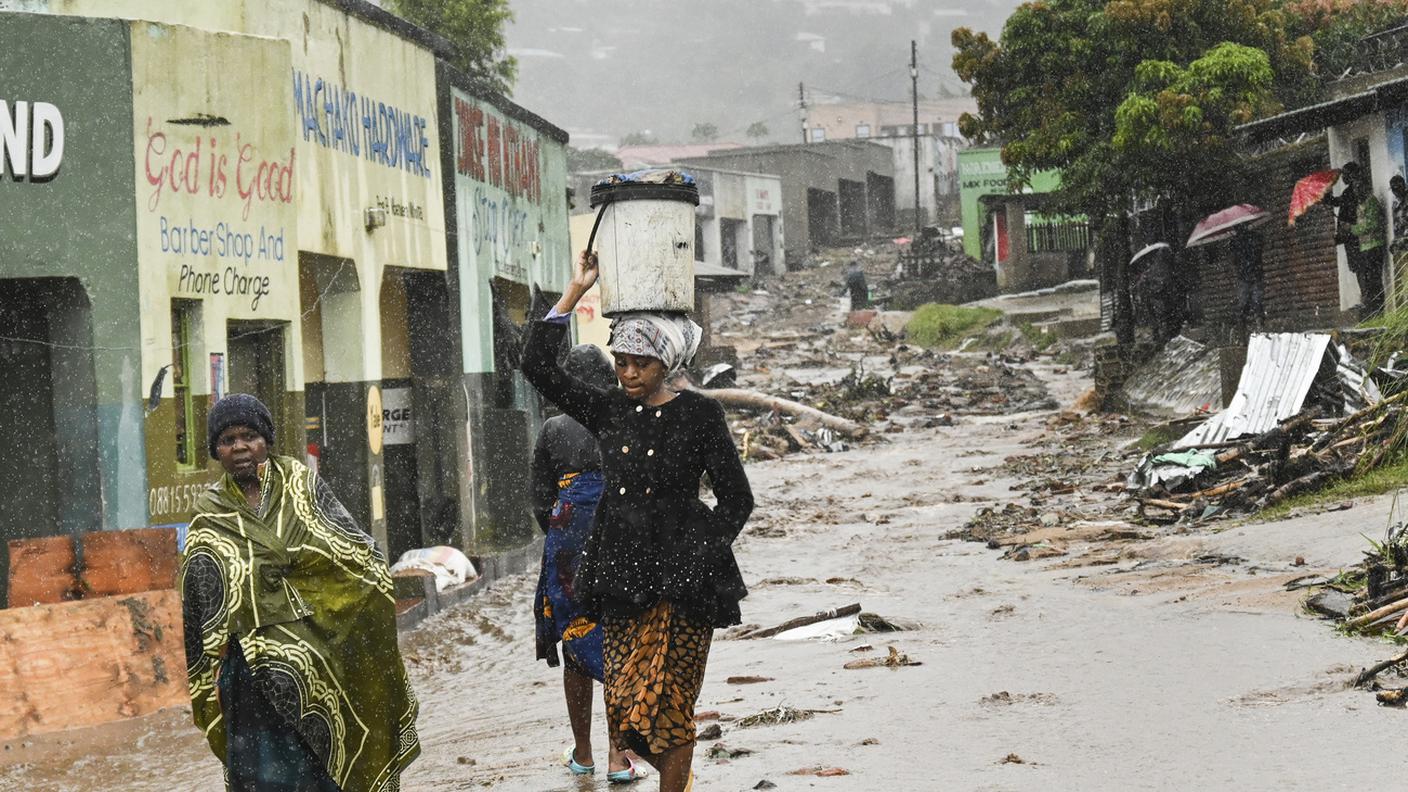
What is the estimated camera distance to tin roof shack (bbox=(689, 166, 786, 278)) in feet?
195

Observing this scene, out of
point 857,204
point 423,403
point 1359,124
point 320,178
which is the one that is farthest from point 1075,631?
point 857,204

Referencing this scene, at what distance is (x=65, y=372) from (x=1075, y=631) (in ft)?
23.1

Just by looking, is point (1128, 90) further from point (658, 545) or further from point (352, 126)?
point (658, 545)

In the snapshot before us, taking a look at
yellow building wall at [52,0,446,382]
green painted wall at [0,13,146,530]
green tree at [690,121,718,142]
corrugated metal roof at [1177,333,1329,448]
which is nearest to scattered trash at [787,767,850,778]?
green painted wall at [0,13,146,530]

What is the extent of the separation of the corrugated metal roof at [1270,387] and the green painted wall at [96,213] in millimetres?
9345

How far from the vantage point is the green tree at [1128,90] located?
25500 millimetres

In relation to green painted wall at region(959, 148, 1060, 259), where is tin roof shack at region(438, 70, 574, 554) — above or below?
below

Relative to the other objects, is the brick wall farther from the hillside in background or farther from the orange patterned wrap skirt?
the hillside in background

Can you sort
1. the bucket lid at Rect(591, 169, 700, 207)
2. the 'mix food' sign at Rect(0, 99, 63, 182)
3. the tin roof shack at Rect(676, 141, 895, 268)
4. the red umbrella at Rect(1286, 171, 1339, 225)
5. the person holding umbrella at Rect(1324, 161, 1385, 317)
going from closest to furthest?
the bucket lid at Rect(591, 169, 700, 207)
the 'mix food' sign at Rect(0, 99, 63, 182)
the person holding umbrella at Rect(1324, 161, 1385, 317)
the red umbrella at Rect(1286, 171, 1339, 225)
the tin roof shack at Rect(676, 141, 895, 268)

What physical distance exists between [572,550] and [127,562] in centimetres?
478

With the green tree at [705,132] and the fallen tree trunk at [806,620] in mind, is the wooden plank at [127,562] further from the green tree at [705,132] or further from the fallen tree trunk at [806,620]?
the green tree at [705,132]

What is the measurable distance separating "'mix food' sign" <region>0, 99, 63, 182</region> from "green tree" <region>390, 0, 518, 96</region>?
79.9 feet

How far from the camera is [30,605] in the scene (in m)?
10.1

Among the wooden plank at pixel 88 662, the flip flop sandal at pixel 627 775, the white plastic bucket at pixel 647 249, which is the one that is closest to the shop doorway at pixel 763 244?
the wooden plank at pixel 88 662
